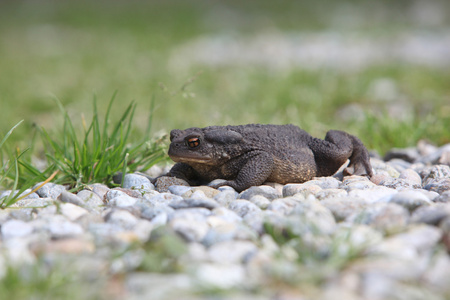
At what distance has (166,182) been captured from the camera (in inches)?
117

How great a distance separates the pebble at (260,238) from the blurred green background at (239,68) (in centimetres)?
129

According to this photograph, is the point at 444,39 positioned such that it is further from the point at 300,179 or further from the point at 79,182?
the point at 79,182

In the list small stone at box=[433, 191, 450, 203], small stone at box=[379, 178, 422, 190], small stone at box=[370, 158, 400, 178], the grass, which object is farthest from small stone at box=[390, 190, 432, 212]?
small stone at box=[370, 158, 400, 178]

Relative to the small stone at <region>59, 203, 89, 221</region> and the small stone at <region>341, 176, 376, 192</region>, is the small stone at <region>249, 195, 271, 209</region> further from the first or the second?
the small stone at <region>59, 203, 89, 221</region>

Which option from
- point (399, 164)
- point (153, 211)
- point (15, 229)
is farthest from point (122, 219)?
point (399, 164)

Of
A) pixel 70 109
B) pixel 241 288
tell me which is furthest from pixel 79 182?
pixel 70 109

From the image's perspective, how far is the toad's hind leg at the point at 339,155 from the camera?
3111 millimetres

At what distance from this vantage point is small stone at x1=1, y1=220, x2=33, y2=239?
6.68 feet

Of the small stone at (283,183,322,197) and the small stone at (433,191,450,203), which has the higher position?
the small stone at (433,191,450,203)

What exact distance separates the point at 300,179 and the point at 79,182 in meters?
1.44

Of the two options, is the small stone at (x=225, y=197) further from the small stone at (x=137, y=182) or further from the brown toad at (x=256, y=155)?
the small stone at (x=137, y=182)

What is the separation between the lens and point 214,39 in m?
13.0

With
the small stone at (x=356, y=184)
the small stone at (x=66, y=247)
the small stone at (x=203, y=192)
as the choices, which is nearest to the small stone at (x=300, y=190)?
the small stone at (x=356, y=184)

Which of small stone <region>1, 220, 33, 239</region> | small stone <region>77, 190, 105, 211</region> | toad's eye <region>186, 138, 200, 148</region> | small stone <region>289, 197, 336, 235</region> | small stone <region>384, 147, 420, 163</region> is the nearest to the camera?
small stone <region>289, 197, 336, 235</region>
